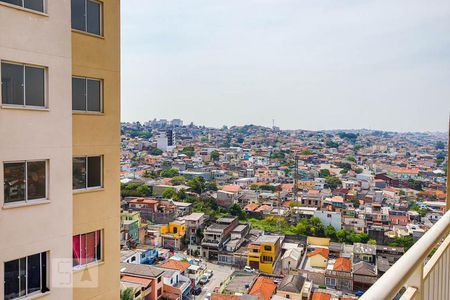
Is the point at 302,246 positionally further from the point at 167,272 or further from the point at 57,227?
the point at 57,227

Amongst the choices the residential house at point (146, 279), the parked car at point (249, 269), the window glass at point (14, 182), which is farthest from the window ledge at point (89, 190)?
the parked car at point (249, 269)

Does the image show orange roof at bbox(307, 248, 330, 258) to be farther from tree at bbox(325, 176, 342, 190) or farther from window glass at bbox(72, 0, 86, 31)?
window glass at bbox(72, 0, 86, 31)

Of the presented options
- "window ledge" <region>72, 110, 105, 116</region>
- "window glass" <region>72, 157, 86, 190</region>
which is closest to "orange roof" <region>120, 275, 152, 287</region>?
"window glass" <region>72, 157, 86, 190</region>

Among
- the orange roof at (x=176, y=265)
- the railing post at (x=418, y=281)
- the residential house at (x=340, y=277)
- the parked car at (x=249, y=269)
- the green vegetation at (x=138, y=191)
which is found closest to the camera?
the railing post at (x=418, y=281)

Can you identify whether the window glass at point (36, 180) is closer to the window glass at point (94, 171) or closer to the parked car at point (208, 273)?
the window glass at point (94, 171)

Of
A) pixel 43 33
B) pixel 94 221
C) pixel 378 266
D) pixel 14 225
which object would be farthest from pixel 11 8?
pixel 378 266

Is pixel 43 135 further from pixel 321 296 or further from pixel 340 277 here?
pixel 340 277
